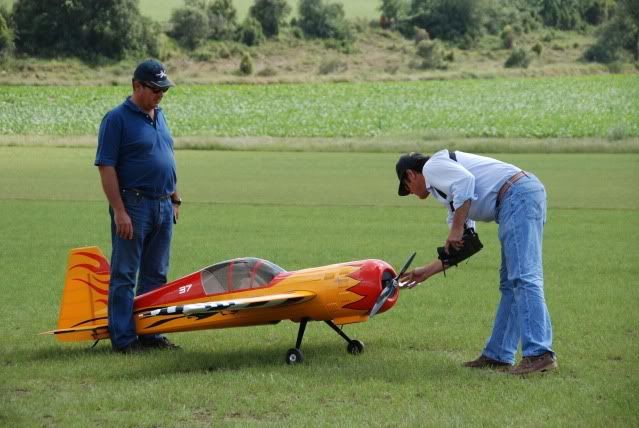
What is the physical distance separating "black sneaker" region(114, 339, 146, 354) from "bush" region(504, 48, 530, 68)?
226ft

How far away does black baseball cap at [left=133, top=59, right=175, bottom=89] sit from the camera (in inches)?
347

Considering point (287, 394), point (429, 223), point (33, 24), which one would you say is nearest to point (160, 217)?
point (287, 394)

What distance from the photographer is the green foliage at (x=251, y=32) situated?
249 ft

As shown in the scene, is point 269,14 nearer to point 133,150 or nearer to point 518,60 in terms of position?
point 518,60

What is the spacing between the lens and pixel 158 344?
912cm

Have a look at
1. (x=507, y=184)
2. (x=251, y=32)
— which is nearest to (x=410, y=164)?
(x=507, y=184)

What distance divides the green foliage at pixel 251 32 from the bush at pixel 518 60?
1757cm

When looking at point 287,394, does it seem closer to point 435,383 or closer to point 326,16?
point 435,383

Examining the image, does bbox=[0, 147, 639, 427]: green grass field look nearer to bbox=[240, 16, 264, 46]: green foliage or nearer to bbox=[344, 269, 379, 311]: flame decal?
bbox=[344, 269, 379, 311]: flame decal

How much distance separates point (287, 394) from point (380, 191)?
1679 cm

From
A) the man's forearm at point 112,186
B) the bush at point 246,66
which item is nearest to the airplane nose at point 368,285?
the man's forearm at point 112,186

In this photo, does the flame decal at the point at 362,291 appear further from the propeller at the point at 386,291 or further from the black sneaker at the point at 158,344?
the black sneaker at the point at 158,344

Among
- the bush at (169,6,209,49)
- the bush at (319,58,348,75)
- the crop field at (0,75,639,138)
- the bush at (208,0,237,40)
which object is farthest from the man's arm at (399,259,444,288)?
the bush at (208,0,237,40)

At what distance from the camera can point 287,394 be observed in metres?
7.37
